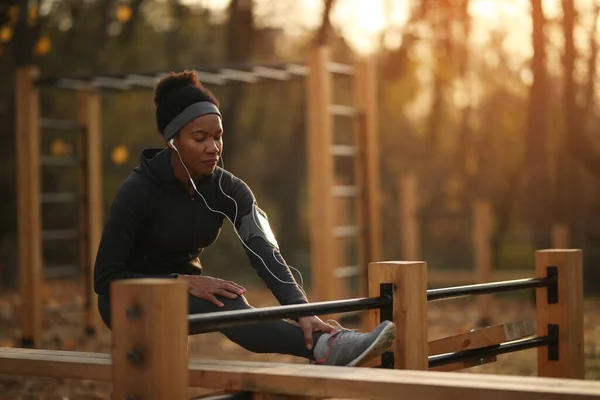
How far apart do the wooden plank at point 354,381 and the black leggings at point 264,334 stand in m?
0.44

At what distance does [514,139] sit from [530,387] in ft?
71.2

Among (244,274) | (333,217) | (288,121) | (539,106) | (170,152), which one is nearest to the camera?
(170,152)

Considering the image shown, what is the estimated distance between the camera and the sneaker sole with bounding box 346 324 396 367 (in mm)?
3154

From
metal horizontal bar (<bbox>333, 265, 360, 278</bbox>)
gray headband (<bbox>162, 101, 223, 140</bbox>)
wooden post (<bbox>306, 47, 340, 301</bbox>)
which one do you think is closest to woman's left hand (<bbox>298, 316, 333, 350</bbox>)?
gray headband (<bbox>162, 101, 223, 140</bbox>)

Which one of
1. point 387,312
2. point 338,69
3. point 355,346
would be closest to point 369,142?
point 338,69

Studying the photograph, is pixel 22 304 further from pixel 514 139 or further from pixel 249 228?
pixel 514 139

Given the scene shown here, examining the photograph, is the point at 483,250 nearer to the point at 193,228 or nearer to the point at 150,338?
the point at 193,228

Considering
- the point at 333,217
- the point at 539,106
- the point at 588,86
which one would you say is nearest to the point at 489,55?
the point at 588,86

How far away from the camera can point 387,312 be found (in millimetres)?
3402

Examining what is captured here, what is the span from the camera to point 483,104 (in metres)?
23.1

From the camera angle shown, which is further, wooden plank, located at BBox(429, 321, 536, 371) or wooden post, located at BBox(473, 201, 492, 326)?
wooden post, located at BBox(473, 201, 492, 326)

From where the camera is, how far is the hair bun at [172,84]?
374 cm

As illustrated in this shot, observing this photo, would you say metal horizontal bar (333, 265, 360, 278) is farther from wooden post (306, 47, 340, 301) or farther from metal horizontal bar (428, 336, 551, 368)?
metal horizontal bar (428, 336, 551, 368)

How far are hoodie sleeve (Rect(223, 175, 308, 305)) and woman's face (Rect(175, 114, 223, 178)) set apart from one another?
205mm
